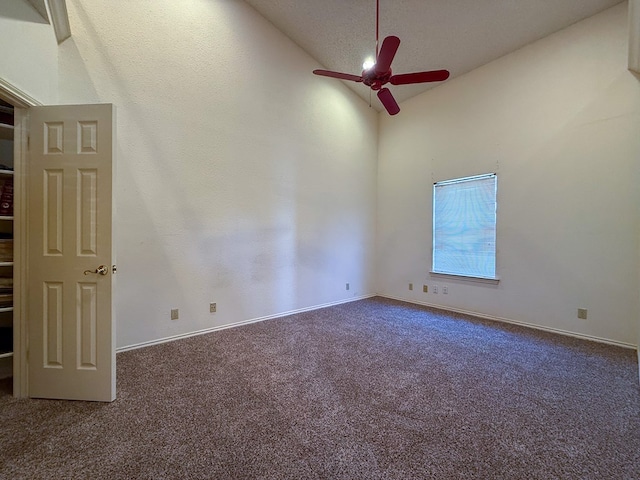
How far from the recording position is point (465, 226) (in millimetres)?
4254

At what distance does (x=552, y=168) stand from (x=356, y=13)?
320cm

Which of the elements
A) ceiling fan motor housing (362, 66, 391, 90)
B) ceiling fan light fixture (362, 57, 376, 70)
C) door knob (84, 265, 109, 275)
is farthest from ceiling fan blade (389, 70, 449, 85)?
door knob (84, 265, 109, 275)

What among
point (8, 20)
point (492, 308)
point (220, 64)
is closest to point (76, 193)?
point (8, 20)

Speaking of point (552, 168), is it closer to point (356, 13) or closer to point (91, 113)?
point (356, 13)

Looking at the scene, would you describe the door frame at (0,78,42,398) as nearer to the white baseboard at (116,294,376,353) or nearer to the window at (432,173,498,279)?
the white baseboard at (116,294,376,353)

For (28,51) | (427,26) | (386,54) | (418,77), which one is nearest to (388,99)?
(418,77)

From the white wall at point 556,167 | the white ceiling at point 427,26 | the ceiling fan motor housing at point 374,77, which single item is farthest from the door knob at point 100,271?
the white wall at point 556,167

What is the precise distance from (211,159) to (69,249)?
1879mm

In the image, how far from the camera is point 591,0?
2926mm

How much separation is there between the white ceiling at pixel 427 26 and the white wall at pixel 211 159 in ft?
1.33

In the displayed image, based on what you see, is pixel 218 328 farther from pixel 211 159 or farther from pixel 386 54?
pixel 386 54

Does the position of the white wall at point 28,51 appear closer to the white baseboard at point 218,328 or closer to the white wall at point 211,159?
the white wall at point 211,159

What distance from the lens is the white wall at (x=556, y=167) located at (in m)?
2.97

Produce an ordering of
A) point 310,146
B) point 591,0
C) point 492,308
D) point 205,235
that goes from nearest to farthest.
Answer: point 591,0 < point 205,235 < point 492,308 < point 310,146
